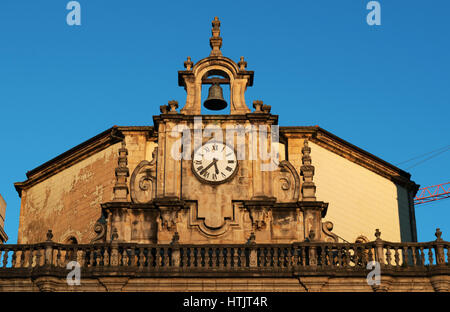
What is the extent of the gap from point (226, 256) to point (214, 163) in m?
3.89

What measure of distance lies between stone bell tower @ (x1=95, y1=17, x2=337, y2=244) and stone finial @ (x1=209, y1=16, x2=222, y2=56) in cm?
66

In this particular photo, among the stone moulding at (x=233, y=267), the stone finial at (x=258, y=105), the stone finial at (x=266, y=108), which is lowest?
the stone moulding at (x=233, y=267)

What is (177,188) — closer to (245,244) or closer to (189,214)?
(189,214)

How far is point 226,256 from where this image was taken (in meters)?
32.5

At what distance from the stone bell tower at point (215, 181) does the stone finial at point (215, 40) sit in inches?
25.9

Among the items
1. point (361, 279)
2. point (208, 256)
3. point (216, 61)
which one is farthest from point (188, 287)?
point (216, 61)

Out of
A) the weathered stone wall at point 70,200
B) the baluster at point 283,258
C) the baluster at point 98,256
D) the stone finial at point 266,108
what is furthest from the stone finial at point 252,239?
the weathered stone wall at point 70,200

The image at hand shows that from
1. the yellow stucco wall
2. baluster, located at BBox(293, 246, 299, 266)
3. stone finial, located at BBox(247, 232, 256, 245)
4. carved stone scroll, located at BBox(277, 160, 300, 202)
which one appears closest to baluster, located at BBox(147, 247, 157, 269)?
stone finial, located at BBox(247, 232, 256, 245)

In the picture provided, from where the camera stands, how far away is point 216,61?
36.3 metres

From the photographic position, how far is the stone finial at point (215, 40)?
36.8 metres

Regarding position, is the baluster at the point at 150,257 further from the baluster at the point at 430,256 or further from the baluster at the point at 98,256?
the baluster at the point at 430,256

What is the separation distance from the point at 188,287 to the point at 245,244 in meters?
2.34

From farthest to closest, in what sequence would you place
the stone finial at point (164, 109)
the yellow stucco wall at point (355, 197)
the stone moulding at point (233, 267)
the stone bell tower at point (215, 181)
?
the yellow stucco wall at point (355, 197) < the stone finial at point (164, 109) < the stone bell tower at point (215, 181) < the stone moulding at point (233, 267)

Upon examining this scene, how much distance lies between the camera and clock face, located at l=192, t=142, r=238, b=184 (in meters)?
34.7
